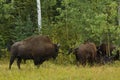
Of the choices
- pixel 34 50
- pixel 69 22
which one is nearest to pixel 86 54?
pixel 34 50

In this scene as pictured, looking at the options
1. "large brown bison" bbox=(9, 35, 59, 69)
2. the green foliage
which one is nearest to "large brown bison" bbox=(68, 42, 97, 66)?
the green foliage

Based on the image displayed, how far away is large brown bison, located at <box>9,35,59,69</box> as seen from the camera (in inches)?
643

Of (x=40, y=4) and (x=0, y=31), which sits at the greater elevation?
(x=40, y=4)

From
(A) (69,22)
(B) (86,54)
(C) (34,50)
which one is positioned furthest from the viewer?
(A) (69,22)

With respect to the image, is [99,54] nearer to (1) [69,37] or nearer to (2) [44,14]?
(1) [69,37]

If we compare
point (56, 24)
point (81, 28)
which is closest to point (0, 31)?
point (56, 24)

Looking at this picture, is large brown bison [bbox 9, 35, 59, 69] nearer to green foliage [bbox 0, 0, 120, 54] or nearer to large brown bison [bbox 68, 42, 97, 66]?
large brown bison [bbox 68, 42, 97, 66]

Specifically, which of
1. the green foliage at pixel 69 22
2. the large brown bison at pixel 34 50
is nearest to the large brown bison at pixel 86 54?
the green foliage at pixel 69 22

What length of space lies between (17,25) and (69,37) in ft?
14.5

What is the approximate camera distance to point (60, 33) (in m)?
26.1

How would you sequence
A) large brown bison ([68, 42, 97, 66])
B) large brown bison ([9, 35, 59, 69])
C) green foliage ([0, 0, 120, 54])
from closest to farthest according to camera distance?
large brown bison ([9, 35, 59, 69])
large brown bison ([68, 42, 97, 66])
green foliage ([0, 0, 120, 54])

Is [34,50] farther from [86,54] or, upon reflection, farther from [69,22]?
[69,22]

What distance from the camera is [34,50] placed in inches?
648

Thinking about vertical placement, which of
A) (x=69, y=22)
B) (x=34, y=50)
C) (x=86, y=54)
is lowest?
(x=86, y=54)
